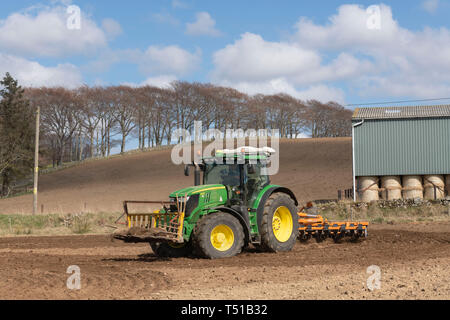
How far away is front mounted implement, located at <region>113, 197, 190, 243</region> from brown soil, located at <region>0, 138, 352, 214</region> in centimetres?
2095

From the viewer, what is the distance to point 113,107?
64.4 meters

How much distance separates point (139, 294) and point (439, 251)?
7.85 meters

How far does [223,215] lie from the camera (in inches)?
472

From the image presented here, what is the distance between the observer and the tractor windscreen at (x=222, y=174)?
505 inches

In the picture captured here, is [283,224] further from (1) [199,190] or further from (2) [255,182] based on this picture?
(1) [199,190]

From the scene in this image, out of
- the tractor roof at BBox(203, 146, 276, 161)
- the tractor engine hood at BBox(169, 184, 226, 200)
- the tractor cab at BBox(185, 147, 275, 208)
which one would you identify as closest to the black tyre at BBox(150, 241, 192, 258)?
the tractor engine hood at BBox(169, 184, 226, 200)

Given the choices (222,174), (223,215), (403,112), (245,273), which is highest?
(403,112)

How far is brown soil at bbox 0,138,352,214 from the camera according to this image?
39.1m

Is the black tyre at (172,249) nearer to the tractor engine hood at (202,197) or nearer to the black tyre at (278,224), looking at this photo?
the tractor engine hood at (202,197)

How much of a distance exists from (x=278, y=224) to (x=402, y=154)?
20134 mm

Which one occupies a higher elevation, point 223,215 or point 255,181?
point 255,181
